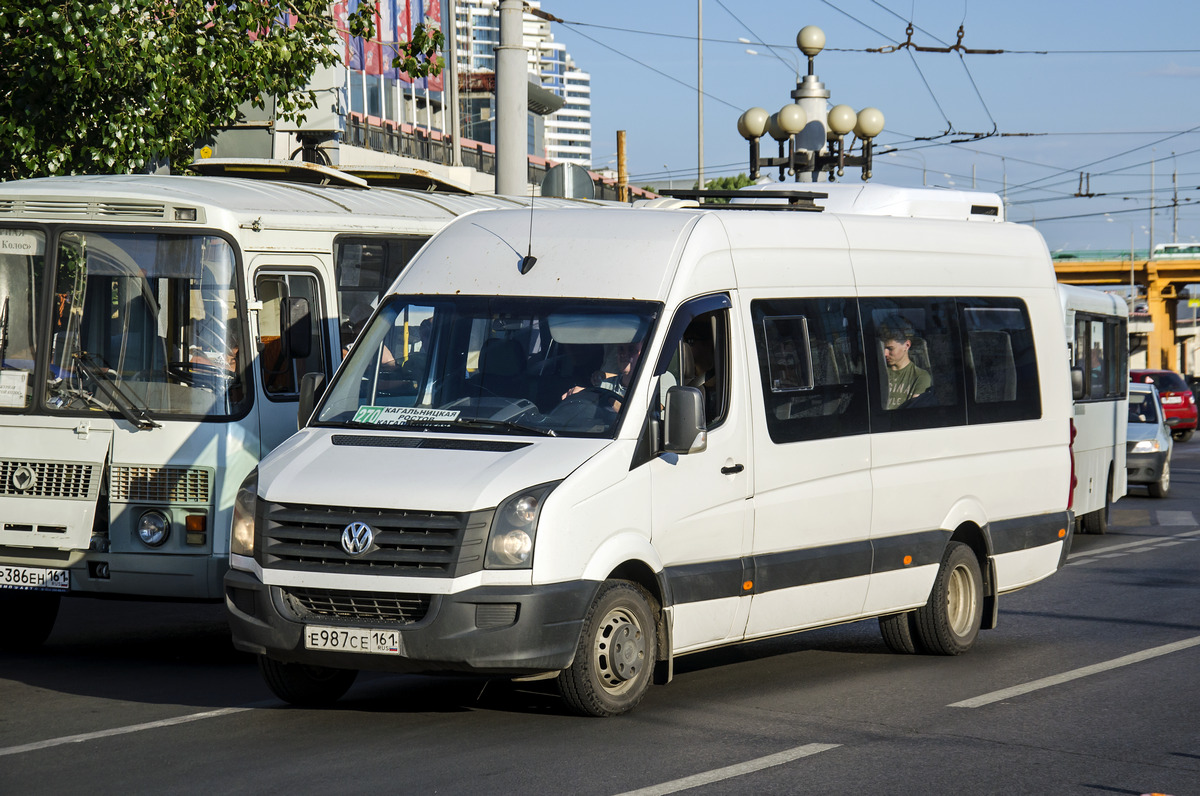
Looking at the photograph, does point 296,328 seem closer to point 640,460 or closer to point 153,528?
point 153,528

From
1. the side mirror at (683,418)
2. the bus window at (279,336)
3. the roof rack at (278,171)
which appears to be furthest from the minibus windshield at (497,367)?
the roof rack at (278,171)

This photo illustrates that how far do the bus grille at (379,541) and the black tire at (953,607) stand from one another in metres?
3.87

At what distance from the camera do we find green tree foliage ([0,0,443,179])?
14.3m

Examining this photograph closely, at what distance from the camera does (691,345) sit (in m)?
8.44

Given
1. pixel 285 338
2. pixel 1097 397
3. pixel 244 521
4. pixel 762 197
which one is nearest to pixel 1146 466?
pixel 1097 397

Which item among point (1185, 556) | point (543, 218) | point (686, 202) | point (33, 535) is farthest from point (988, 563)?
point (1185, 556)

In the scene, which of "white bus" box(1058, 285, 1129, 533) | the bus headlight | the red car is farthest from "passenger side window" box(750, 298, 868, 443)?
the red car

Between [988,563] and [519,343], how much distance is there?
12.9 ft

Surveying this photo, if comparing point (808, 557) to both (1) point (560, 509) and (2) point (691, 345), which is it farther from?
(1) point (560, 509)

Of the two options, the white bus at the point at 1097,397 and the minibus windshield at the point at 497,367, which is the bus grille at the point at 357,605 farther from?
the white bus at the point at 1097,397

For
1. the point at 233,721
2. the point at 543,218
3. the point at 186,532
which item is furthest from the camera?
the point at 186,532

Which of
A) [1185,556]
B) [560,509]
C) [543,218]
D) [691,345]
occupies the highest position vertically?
[543,218]

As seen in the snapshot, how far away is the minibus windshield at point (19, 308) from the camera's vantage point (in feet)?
32.3

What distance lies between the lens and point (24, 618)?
34.7 ft
